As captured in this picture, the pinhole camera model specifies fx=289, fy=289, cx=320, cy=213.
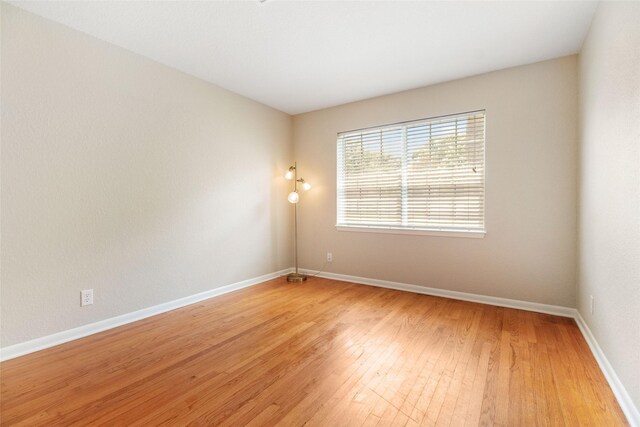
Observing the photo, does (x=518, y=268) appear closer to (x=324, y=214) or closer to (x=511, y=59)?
(x=511, y=59)

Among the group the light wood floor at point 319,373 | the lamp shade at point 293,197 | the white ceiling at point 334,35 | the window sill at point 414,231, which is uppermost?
the white ceiling at point 334,35

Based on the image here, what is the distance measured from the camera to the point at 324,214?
449 cm

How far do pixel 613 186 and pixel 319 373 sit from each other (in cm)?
220

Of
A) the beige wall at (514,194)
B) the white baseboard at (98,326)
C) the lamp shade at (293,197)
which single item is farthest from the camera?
the lamp shade at (293,197)

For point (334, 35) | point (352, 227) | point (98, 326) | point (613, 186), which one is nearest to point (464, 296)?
point (352, 227)

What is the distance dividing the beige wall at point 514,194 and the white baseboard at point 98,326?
2286 millimetres

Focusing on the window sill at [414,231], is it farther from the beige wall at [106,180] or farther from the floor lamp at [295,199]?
the beige wall at [106,180]

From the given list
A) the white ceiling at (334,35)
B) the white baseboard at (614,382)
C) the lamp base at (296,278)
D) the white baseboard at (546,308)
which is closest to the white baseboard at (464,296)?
the white baseboard at (546,308)

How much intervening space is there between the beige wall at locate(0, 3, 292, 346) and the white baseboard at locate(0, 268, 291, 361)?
0.18ft

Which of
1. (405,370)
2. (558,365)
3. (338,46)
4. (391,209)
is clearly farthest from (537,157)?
(405,370)

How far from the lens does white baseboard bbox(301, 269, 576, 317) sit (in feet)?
9.54

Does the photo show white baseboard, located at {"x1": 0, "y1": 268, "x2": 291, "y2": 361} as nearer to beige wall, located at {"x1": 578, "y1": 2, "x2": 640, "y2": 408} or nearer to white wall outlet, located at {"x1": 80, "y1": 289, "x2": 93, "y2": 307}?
white wall outlet, located at {"x1": 80, "y1": 289, "x2": 93, "y2": 307}

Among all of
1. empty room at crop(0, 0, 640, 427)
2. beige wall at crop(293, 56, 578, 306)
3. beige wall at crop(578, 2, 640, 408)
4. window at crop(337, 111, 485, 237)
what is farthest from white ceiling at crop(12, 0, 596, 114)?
window at crop(337, 111, 485, 237)

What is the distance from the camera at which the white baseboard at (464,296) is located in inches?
114
